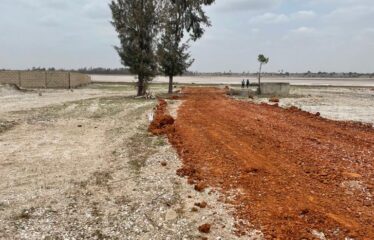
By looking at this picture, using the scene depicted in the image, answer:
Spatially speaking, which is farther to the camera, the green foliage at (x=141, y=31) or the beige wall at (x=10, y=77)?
the beige wall at (x=10, y=77)

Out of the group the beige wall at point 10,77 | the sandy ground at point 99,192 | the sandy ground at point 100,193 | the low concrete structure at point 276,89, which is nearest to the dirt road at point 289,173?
the sandy ground at point 100,193

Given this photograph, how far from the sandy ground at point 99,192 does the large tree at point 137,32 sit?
66.7 feet

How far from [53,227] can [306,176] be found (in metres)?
5.17

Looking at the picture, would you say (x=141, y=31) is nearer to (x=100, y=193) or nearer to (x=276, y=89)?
(x=276, y=89)

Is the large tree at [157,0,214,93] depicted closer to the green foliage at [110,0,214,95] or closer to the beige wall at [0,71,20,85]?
the green foliage at [110,0,214,95]

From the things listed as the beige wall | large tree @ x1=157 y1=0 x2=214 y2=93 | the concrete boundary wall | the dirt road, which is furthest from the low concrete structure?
the beige wall

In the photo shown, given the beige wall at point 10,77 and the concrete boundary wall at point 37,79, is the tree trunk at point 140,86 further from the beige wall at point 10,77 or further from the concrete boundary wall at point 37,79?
the beige wall at point 10,77

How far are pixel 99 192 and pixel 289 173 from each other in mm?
3931

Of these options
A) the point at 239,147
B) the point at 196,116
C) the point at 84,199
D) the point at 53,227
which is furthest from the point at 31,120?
the point at 53,227

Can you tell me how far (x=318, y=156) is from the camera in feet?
37.9

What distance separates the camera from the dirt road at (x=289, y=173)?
23.1 ft

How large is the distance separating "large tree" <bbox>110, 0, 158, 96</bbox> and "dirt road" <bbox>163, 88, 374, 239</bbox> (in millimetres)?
18928

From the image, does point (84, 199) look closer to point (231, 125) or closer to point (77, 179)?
point (77, 179)

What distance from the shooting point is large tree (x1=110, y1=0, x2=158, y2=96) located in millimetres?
35375
